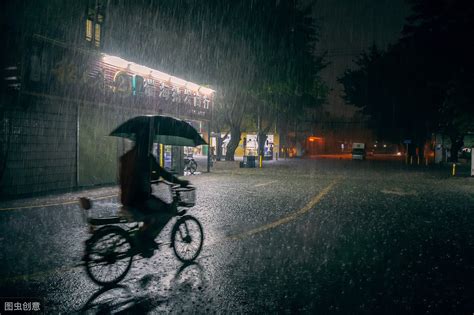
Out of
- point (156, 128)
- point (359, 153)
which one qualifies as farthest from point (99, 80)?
point (359, 153)

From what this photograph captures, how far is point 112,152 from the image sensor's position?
55.5 feet

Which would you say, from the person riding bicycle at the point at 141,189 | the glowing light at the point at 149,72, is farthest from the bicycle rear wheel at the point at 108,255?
the glowing light at the point at 149,72

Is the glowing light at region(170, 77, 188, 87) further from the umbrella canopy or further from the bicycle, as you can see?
the bicycle

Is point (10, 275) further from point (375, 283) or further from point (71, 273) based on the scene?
point (375, 283)

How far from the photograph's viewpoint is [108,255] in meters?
4.90

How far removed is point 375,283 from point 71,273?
428 cm

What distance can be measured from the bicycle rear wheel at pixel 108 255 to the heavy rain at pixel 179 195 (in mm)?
20

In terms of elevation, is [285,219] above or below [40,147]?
below

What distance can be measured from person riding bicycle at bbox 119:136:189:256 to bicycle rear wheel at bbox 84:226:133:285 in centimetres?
29

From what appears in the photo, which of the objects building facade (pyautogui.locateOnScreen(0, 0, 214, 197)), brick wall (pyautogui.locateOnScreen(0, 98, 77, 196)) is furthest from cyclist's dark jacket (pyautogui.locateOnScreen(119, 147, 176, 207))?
brick wall (pyautogui.locateOnScreen(0, 98, 77, 196))

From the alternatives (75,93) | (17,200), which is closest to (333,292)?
(17,200)

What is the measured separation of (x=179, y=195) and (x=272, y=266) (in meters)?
1.84

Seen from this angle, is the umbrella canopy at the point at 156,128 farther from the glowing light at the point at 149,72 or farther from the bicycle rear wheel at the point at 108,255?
the glowing light at the point at 149,72

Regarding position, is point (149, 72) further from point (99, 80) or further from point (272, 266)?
point (272, 266)
